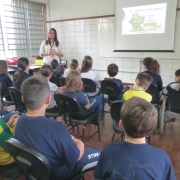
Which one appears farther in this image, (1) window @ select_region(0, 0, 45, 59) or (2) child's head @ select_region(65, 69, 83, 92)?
(1) window @ select_region(0, 0, 45, 59)

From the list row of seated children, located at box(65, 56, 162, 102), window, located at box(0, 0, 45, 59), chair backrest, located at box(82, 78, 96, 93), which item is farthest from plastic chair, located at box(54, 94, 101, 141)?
window, located at box(0, 0, 45, 59)

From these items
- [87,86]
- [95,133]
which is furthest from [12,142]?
[87,86]

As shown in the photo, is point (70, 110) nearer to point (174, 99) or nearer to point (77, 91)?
point (77, 91)

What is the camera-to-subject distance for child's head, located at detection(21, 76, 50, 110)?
1.13m

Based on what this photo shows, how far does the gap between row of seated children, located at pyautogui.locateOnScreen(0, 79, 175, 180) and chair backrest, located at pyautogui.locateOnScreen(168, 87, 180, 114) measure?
1.55 meters

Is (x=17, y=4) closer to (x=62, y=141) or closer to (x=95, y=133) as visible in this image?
(x=95, y=133)

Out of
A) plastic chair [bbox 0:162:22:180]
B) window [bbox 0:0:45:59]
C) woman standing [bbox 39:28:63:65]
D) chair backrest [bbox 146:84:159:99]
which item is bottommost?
plastic chair [bbox 0:162:22:180]

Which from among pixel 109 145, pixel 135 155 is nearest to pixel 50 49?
pixel 109 145

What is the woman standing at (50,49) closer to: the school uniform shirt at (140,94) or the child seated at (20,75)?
the child seated at (20,75)

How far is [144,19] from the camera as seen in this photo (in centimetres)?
461

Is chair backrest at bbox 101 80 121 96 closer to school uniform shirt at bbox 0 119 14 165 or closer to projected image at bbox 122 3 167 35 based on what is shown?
school uniform shirt at bbox 0 119 14 165

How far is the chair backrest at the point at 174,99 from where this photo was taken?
2.24 m

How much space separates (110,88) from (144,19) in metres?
2.84

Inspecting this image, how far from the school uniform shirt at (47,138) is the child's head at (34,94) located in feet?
0.29
